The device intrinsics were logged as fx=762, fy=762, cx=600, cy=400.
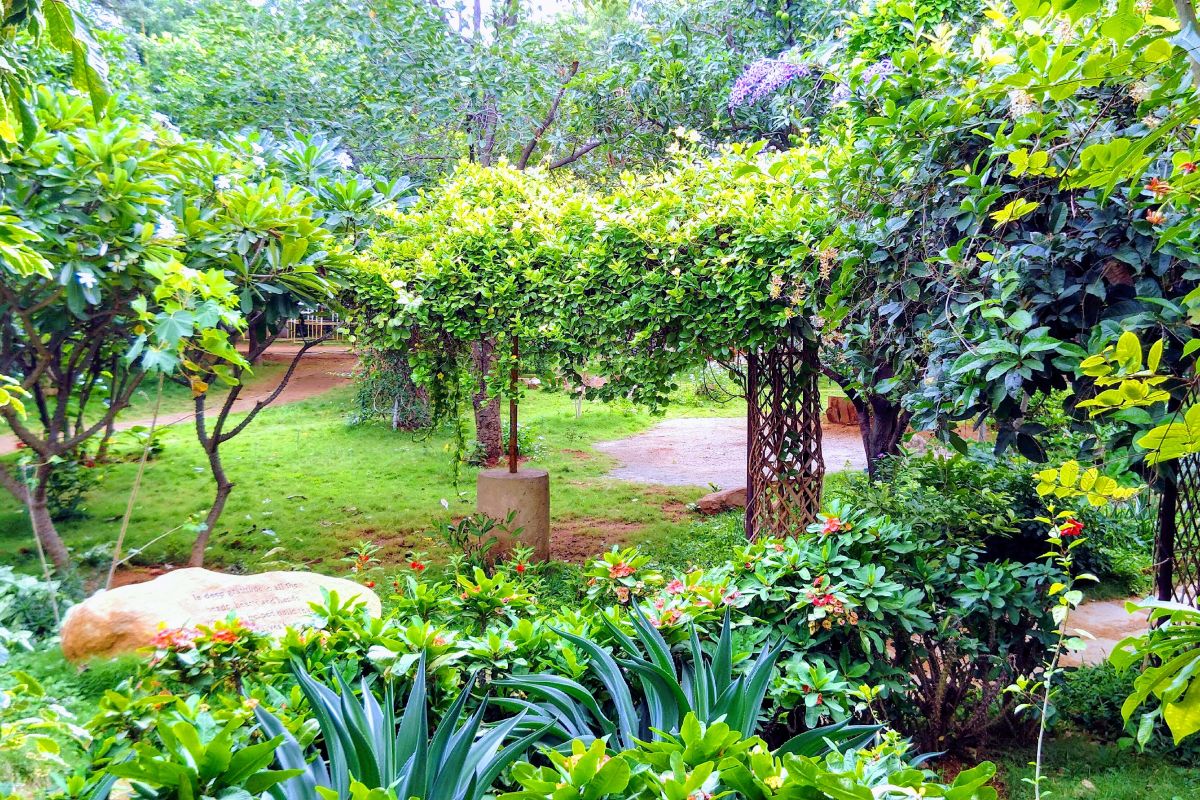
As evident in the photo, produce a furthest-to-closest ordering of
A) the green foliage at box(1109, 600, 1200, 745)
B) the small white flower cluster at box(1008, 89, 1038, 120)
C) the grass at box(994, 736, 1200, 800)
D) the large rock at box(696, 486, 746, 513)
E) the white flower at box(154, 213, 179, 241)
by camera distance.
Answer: the large rock at box(696, 486, 746, 513), the white flower at box(154, 213, 179, 241), the grass at box(994, 736, 1200, 800), the small white flower cluster at box(1008, 89, 1038, 120), the green foliage at box(1109, 600, 1200, 745)

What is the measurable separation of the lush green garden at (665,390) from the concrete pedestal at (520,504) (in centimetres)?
9

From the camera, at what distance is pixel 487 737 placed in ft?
6.13

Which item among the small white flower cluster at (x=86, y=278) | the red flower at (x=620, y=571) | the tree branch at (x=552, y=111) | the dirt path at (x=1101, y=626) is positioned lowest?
the dirt path at (x=1101, y=626)

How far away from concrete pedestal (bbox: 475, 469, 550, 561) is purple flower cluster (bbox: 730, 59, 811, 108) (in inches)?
161

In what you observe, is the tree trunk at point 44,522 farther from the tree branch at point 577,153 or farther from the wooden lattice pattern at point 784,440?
the tree branch at point 577,153

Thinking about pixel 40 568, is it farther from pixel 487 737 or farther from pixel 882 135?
pixel 882 135

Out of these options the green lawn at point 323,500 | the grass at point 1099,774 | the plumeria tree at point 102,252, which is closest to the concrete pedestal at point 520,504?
the green lawn at point 323,500

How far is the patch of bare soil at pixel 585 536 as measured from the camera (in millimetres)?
6570

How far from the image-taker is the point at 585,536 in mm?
7090

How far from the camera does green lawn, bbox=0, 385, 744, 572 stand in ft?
20.7

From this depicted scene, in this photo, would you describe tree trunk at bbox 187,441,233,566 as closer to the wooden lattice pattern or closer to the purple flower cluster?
the wooden lattice pattern

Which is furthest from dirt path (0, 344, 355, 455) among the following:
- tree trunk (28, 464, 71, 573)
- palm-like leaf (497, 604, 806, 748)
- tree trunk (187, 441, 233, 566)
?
palm-like leaf (497, 604, 806, 748)

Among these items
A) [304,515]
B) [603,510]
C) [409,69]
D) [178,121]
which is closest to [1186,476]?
[603,510]

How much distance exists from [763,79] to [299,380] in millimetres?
12085
